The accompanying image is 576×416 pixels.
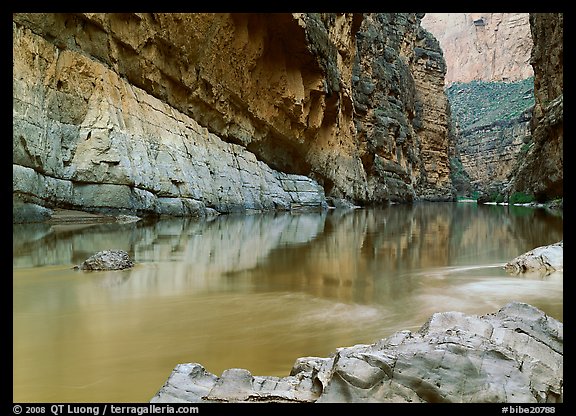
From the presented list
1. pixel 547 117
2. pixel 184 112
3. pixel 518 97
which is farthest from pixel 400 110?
pixel 518 97

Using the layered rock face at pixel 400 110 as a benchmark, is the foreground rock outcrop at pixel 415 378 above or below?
below

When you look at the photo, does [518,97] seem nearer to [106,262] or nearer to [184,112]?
[184,112]

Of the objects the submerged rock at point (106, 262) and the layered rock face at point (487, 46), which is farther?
the layered rock face at point (487, 46)

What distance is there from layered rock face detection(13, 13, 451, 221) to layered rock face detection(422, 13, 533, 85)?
306 ft

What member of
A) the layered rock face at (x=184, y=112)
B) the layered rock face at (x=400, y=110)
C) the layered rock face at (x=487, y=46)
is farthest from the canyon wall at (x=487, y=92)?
the layered rock face at (x=184, y=112)

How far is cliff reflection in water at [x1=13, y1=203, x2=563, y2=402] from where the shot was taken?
7.57 ft

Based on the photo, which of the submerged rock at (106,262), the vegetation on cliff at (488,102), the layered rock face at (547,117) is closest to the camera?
the submerged rock at (106,262)

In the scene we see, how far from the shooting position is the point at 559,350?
6.68 ft

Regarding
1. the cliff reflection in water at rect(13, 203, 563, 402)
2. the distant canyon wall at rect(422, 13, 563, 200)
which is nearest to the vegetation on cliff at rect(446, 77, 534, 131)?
the distant canyon wall at rect(422, 13, 563, 200)

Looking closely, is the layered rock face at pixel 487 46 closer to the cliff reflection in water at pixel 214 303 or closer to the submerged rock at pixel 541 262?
the submerged rock at pixel 541 262

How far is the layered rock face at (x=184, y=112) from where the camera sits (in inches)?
399

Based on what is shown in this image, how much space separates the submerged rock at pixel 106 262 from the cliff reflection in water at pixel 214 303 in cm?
15

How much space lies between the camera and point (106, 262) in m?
4.89
